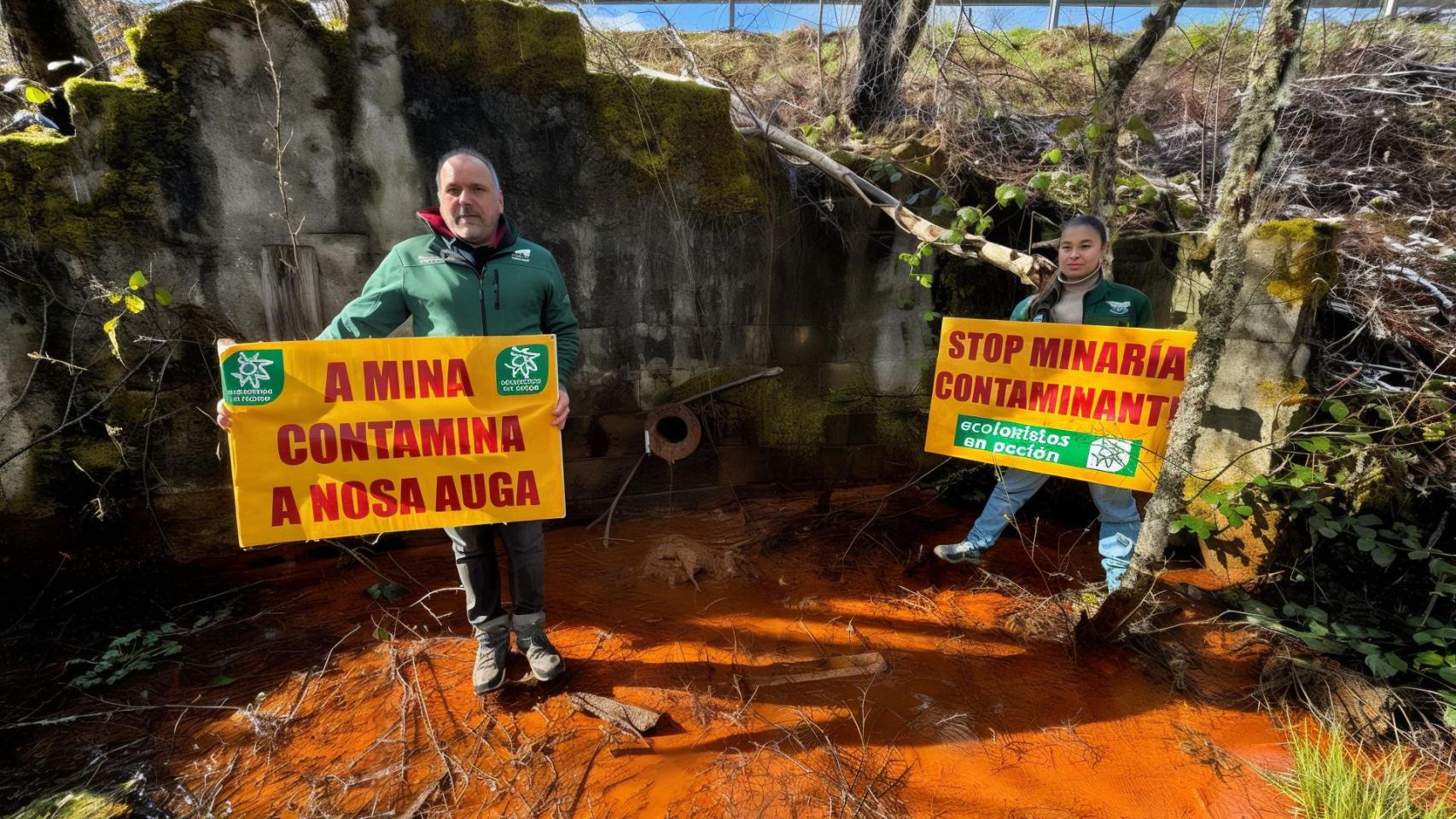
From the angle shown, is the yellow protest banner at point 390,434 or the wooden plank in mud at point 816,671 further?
the wooden plank in mud at point 816,671

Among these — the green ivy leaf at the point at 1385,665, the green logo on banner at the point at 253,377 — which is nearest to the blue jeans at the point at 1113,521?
the green ivy leaf at the point at 1385,665

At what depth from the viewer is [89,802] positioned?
1.96m

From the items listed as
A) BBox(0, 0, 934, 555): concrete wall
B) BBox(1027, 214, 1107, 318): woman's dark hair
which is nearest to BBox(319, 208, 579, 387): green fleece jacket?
BBox(0, 0, 934, 555): concrete wall

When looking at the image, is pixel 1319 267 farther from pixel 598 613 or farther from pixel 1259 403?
pixel 598 613

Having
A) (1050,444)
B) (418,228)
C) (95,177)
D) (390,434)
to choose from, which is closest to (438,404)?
(390,434)

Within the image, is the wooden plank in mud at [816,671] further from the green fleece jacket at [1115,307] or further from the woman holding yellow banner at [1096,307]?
the green fleece jacket at [1115,307]

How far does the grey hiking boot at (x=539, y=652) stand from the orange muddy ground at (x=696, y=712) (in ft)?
0.29

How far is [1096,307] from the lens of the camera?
2.89 meters

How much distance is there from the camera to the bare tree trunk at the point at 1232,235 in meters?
2.04

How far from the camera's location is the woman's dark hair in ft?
9.11

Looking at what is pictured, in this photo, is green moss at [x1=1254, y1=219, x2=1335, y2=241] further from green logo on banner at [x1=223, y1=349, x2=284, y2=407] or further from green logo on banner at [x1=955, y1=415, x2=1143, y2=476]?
green logo on banner at [x1=223, y1=349, x2=284, y2=407]

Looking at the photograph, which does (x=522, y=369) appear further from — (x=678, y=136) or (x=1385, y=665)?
(x=1385, y=665)

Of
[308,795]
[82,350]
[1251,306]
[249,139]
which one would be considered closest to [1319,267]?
[1251,306]

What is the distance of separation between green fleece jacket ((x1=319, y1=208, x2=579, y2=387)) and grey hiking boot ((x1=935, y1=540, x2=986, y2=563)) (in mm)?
2580
